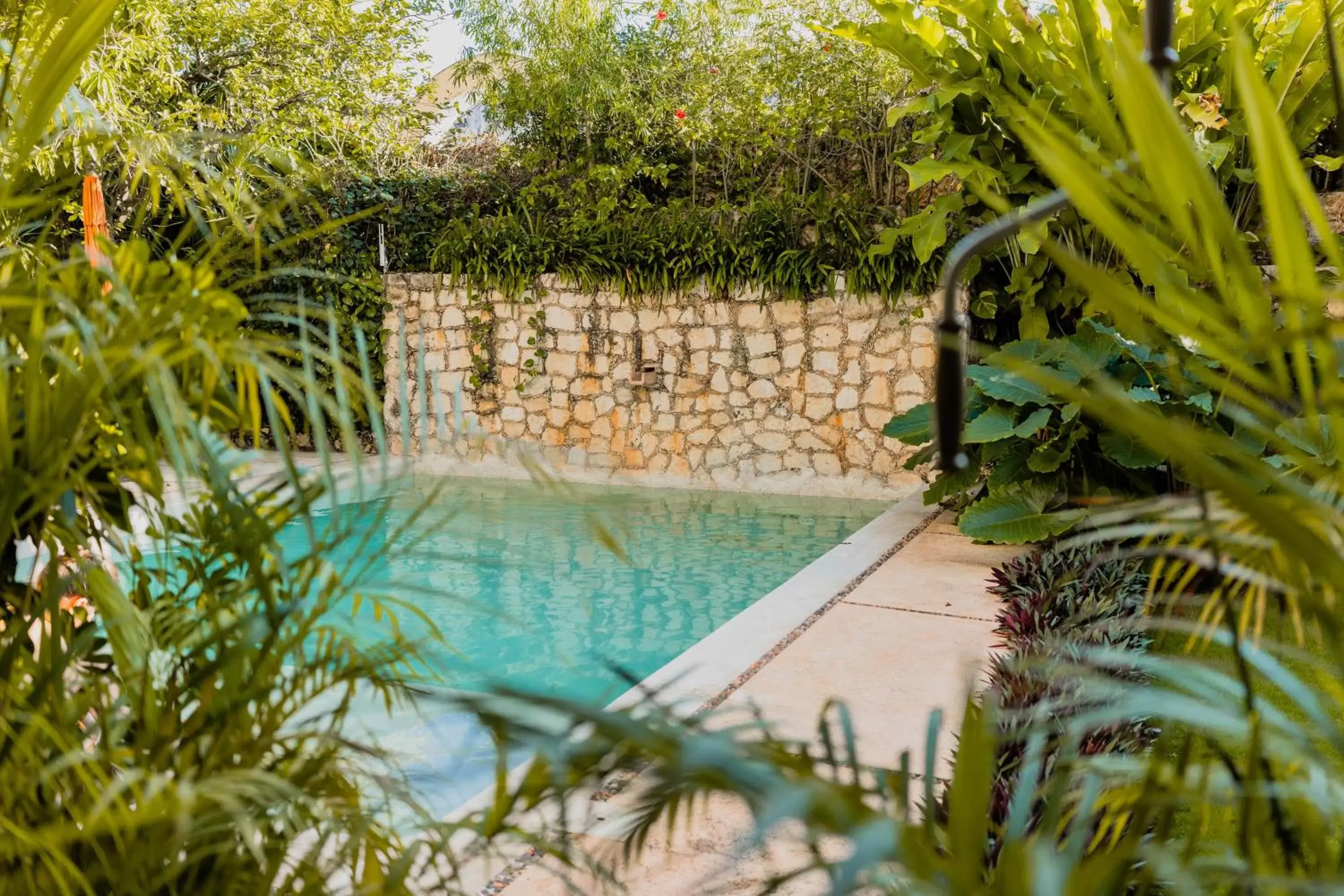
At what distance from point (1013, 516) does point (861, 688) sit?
1812mm

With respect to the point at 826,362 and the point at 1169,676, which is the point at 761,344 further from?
the point at 1169,676

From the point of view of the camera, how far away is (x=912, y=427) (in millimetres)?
5902

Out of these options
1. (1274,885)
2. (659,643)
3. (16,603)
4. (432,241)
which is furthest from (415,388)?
(1274,885)

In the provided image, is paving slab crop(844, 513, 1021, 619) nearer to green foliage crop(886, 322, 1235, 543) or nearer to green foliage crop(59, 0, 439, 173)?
green foliage crop(886, 322, 1235, 543)

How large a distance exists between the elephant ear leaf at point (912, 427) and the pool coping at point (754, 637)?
1.78 ft

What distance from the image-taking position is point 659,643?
4.87m

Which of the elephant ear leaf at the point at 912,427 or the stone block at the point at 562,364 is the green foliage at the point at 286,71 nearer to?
the stone block at the point at 562,364

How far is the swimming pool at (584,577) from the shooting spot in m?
3.94

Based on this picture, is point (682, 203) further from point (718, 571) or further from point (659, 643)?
point (659, 643)

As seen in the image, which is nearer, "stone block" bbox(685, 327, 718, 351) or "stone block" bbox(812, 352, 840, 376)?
"stone block" bbox(812, 352, 840, 376)

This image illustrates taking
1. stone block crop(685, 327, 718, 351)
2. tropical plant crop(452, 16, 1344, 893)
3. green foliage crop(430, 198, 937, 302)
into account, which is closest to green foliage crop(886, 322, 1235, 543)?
green foliage crop(430, 198, 937, 302)

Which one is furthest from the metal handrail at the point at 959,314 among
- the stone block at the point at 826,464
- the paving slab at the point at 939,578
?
the stone block at the point at 826,464

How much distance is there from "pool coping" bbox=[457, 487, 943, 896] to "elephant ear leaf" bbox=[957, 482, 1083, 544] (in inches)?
21.1

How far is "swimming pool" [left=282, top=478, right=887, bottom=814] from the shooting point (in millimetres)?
3938
